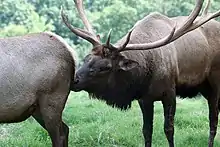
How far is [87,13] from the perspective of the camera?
97.8ft

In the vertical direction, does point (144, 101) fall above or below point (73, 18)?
above

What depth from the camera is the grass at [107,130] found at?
7035mm

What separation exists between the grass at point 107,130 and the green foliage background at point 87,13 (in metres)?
17.9

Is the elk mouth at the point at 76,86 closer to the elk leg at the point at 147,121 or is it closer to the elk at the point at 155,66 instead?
the elk at the point at 155,66

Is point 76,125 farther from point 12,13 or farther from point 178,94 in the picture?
point 12,13

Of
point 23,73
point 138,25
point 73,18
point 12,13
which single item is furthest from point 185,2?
point 23,73

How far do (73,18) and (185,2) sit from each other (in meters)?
5.85

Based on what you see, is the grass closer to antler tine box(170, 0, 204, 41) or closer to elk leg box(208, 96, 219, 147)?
elk leg box(208, 96, 219, 147)

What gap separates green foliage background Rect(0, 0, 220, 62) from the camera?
28.1 m

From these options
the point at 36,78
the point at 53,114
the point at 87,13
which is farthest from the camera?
the point at 87,13

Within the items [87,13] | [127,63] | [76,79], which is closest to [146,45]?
[127,63]

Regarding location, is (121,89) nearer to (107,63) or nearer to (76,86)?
(107,63)

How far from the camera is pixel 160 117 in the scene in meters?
8.76

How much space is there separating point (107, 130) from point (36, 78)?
2.29 metres
